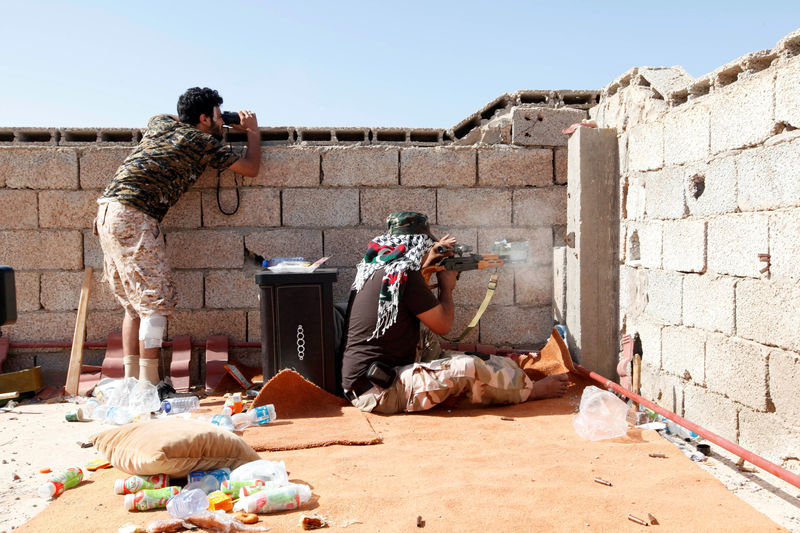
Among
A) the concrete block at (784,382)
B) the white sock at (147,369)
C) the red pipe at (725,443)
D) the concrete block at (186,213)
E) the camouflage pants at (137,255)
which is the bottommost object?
the red pipe at (725,443)

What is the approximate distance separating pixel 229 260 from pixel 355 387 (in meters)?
1.80

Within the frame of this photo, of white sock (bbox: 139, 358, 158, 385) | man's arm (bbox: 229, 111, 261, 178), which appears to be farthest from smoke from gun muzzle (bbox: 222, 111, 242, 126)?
white sock (bbox: 139, 358, 158, 385)

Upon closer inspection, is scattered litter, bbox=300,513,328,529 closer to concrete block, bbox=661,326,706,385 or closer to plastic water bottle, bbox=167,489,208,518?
plastic water bottle, bbox=167,489,208,518

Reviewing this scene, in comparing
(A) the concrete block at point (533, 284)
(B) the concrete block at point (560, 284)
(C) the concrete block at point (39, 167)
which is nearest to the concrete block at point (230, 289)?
(C) the concrete block at point (39, 167)

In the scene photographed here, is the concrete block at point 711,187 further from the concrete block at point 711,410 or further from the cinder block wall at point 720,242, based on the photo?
the concrete block at point 711,410

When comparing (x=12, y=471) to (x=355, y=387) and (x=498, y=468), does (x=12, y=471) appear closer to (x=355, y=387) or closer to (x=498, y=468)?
(x=355, y=387)

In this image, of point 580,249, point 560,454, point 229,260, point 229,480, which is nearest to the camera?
point 229,480

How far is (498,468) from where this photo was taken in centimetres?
334

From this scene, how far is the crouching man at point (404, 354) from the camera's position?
441cm

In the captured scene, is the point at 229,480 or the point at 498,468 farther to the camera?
the point at 498,468

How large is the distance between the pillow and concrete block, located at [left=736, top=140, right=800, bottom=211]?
294cm

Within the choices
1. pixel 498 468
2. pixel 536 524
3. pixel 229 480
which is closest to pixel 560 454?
pixel 498 468

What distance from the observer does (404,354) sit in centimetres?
459

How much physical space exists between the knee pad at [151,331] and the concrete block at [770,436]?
13.1 feet
